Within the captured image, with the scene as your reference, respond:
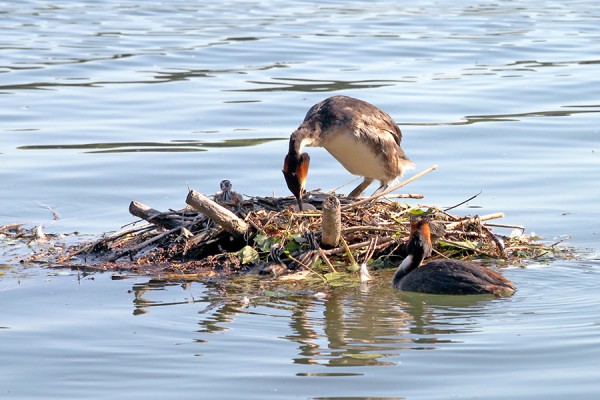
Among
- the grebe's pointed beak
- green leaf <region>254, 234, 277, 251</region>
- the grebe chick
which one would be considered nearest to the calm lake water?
green leaf <region>254, 234, 277, 251</region>

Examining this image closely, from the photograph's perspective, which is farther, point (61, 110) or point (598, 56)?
point (598, 56)

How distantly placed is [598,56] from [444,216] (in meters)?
14.6

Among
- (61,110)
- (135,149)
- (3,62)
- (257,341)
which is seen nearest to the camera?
(257,341)

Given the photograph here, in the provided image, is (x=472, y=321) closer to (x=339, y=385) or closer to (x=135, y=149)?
(x=339, y=385)

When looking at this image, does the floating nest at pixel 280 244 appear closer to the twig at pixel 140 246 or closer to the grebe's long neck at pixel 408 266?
the twig at pixel 140 246

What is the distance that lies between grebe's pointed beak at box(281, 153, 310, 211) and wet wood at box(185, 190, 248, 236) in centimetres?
56

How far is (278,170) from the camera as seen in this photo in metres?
14.6

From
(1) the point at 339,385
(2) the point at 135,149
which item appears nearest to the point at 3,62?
(2) the point at 135,149

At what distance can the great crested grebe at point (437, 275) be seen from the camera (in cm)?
912

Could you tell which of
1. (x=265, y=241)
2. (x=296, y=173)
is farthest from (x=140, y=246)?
(x=296, y=173)

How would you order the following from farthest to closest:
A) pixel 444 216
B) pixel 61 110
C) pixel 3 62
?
pixel 3 62, pixel 61 110, pixel 444 216

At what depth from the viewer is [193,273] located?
393 inches

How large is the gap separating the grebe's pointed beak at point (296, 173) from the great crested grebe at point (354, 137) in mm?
90

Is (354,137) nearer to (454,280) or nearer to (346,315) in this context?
(454,280)
